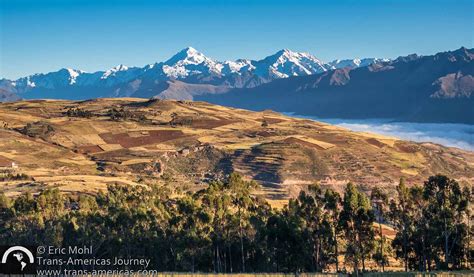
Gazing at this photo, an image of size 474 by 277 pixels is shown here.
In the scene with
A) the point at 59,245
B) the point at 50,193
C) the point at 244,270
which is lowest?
the point at 244,270

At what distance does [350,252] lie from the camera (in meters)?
96.8

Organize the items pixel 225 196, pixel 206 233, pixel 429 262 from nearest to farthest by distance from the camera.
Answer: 1. pixel 429 262
2. pixel 206 233
3. pixel 225 196

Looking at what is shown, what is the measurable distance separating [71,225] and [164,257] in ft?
60.3

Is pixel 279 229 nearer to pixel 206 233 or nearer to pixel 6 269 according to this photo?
pixel 206 233

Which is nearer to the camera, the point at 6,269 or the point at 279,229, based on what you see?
the point at 6,269

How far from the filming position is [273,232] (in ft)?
316

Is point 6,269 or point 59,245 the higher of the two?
point 6,269

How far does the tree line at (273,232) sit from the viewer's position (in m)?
93.7

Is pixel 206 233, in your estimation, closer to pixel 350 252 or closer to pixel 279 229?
pixel 279 229

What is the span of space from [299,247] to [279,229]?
4.75m

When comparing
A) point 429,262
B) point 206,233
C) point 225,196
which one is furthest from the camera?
point 225,196

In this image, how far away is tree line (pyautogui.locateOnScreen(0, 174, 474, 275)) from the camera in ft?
307

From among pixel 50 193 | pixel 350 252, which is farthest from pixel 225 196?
pixel 50 193

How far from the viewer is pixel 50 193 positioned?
112125 millimetres
